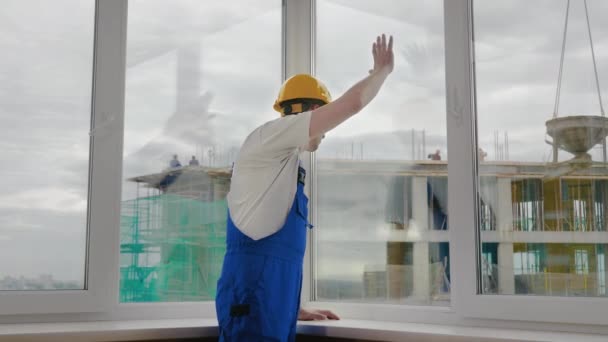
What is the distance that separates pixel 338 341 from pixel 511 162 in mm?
895

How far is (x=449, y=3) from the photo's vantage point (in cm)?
255

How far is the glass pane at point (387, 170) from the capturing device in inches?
102

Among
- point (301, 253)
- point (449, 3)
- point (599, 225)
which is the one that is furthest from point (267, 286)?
point (449, 3)

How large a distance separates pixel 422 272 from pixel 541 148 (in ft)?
2.11

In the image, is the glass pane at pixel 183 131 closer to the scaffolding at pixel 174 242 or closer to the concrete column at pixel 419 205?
the scaffolding at pixel 174 242

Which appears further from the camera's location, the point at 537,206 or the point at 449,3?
the point at 449,3

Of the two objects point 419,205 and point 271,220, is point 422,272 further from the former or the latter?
point 271,220

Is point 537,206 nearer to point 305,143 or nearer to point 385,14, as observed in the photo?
point 305,143

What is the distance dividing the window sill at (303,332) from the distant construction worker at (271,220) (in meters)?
0.25

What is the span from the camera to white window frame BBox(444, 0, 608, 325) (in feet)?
7.71

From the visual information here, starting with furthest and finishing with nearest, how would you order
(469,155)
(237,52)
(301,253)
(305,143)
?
(237,52) → (469,155) → (301,253) → (305,143)

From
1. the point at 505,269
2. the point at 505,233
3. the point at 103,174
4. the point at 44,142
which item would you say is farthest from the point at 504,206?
the point at 44,142

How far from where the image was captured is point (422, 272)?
260 cm

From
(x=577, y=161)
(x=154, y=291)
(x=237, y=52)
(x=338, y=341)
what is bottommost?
(x=338, y=341)
